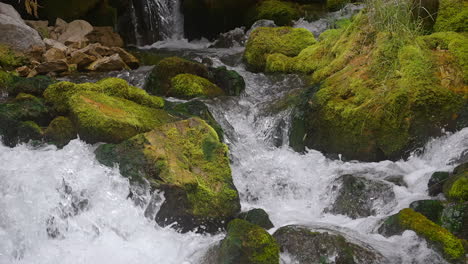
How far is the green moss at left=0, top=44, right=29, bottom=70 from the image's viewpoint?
901 centimetres

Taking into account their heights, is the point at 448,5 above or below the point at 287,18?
above

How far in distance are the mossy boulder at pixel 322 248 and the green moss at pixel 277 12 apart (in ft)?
29.9

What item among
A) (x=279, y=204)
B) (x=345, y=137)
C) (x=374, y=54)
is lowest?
(x=279, y=204)

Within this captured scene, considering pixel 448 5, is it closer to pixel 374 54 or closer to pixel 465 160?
pixel 374 54

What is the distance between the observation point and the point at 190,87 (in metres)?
8.18

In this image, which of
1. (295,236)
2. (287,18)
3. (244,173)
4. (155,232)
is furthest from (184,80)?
(287,18)

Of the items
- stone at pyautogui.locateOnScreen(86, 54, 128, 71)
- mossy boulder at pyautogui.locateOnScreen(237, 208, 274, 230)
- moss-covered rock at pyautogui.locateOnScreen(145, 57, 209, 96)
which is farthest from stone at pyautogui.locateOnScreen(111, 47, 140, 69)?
mossy boulder at pyautogui.locateOnScreen(237, 208, 274, 230)

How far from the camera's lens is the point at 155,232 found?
5160mm

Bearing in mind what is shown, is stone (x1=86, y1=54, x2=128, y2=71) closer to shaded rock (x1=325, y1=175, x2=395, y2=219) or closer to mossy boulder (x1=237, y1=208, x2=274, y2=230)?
mossy boulder (x1=237, y1=208, x2=274, y2=230)

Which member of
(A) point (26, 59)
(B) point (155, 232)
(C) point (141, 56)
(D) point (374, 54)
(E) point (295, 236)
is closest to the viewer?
(E) point (295, 236)

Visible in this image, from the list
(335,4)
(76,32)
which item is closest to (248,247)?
(76,32)

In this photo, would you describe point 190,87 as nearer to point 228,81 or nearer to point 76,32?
point 228,81

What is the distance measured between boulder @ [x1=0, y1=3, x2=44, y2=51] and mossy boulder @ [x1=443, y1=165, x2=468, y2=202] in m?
7.81

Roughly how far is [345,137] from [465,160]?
1.46m
